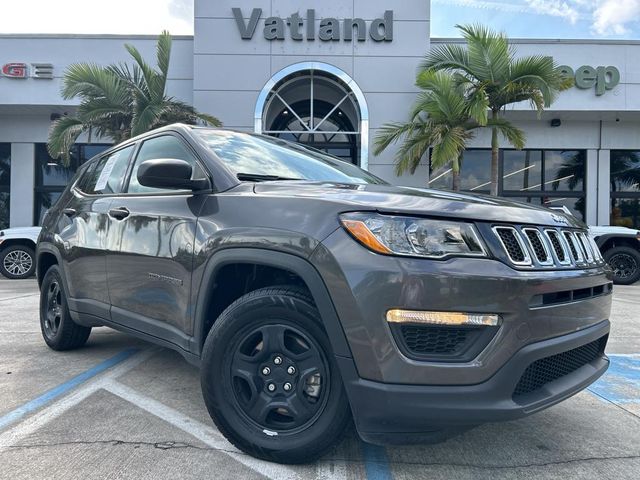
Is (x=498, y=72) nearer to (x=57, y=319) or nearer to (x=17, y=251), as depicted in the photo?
(x=57, y=319)

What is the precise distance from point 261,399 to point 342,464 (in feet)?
1.69

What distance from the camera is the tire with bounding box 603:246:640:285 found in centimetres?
1109

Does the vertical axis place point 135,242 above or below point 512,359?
above

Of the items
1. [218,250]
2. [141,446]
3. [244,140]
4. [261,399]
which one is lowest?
[141,446]

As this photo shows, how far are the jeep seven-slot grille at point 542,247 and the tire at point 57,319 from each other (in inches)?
139

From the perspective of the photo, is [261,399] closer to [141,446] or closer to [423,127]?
[141,446]

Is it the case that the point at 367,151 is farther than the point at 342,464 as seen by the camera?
Yes

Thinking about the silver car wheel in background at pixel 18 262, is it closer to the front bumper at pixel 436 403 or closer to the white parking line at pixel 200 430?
the white parking line at pixel 200 430

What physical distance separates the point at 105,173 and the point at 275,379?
260 centimetres

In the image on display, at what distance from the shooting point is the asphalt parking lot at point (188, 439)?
2.30m

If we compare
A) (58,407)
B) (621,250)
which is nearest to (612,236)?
(621,250)

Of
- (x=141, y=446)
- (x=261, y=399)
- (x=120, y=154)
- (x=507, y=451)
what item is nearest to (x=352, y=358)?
(x=261, y=399)

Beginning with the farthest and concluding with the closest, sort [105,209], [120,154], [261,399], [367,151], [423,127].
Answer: [367,151]
[423,127]
[120,154]
[105,209]
[261,399]

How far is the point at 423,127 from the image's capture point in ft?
38.9
